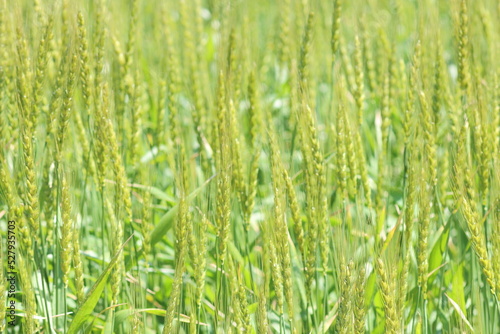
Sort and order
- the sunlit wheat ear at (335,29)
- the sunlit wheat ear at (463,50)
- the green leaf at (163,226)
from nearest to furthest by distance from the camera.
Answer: the green leaf at (163,226), the sunlit wheat ear at (463,50), the sunlit wheat ear at (335,29)

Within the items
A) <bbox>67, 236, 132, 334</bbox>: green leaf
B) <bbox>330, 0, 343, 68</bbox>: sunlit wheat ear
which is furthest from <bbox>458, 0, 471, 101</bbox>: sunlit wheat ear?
<bbox>67, 236, 132, 334</bbox>: green leaf

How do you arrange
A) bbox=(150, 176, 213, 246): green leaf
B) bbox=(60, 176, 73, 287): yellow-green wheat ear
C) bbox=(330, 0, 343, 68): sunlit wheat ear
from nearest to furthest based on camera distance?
1. bbox=(60, 176, 73, 287): yellow-green wheat ear
2. bbox=(150, 176, 213, 246): green leaf
3. bbox=(330, 0, 343, 68): sunlit wheat ear

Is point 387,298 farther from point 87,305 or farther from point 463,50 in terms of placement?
point 463,50

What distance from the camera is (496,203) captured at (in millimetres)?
1628

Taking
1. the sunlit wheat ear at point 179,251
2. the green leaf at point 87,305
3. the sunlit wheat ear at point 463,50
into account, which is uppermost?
the sunlit wheat ear at point 463,50

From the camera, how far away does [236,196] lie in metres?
2.01


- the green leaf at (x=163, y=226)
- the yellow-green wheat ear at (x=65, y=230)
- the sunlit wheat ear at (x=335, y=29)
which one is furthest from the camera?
the sunlit wheat ear at (x=335, y=29)

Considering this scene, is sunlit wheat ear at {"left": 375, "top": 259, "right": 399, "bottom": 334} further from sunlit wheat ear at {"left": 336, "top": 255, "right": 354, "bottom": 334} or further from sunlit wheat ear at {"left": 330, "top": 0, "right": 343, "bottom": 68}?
sunlit wheat ear at {"left": 330, "top": 0, "right": 343, "bottom": 68}

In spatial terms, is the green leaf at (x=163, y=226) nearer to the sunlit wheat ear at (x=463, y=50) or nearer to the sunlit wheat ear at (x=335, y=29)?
the sunlit wheat ear at (x=335, y=29)

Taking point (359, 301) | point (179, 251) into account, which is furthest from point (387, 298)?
point (179, 251)

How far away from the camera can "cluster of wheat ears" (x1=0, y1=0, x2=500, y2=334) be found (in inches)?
62.7

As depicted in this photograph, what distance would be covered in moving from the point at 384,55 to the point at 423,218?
0.88m

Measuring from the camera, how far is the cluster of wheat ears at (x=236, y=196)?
5.23 feet

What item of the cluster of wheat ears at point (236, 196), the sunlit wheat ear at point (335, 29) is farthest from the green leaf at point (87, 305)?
the sunlit wheat ear at point (335, 29)
